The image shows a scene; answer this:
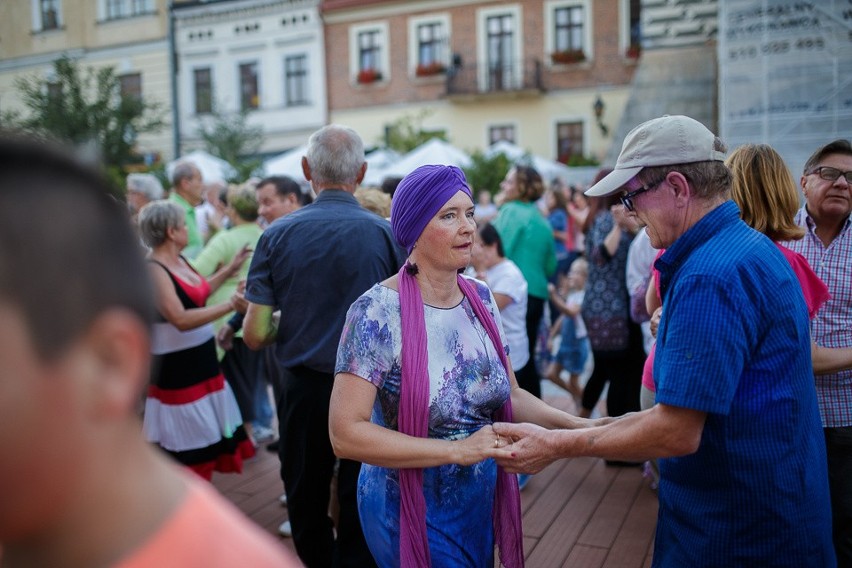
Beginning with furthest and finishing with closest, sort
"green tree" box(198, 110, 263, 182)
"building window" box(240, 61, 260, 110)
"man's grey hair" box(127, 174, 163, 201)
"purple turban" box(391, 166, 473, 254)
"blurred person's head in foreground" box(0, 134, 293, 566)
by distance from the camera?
"building window" box(240, 61, 260, 110) → "green tree" box(198, 110, 263, 182) → "man's grey hair" box(127, 174, 163, 201) → "purple turban" box(391, 166, 473, 254) → "blurred person's head in foreground" box(0, 134, 293, 566)

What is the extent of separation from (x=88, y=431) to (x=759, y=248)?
5.44 feet

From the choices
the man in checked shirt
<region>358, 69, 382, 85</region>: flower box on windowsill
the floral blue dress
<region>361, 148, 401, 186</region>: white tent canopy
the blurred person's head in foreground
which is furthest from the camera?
<region>358, 69, 382, 85</region>: flower box on windowsill

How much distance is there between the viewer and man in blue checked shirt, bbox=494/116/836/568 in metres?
1.76

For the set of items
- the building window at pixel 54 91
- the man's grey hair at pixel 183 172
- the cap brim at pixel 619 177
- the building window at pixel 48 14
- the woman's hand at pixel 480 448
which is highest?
the building window at pixel 48 14

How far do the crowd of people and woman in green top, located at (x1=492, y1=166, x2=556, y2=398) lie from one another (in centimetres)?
83

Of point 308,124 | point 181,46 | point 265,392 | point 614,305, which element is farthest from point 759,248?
point 181,46

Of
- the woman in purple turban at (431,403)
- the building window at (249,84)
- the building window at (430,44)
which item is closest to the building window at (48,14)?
the building window at (249,84)

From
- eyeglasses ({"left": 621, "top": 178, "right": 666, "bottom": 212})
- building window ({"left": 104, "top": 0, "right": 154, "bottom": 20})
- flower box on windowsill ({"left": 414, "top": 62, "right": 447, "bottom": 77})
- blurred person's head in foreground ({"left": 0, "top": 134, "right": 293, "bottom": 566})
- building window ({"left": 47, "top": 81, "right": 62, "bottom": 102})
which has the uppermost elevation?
building window ({"left": 104, "top": 0, "right": 154, "bottom": 20})

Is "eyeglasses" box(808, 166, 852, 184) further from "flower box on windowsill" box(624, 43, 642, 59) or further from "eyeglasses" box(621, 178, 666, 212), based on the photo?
"flower box on windowsill" box(624, 43, 642, 59)

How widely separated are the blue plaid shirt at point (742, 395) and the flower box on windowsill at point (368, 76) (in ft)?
86.6

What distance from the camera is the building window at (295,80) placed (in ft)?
92.3

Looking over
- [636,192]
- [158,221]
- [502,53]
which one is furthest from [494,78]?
[636,192]

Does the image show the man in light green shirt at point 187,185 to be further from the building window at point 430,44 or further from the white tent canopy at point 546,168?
the building window at point 430,44

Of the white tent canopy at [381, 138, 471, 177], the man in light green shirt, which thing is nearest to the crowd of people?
the man in light green shirt
